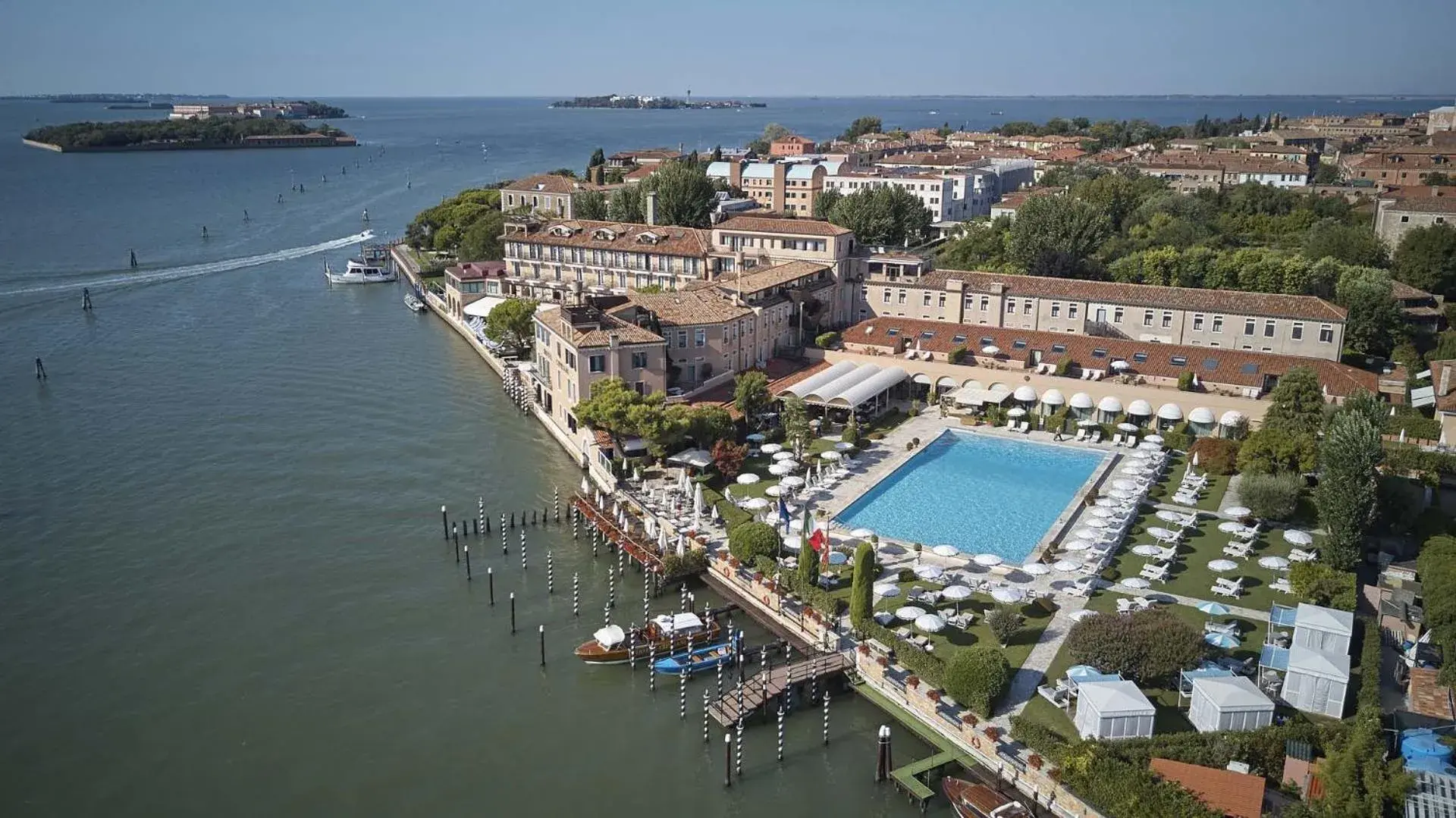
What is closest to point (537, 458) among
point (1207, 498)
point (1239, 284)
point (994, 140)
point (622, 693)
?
point (622, 693)

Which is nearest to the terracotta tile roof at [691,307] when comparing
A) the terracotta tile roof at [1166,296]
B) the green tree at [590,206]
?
the terracotta tile roof at [1166,296]

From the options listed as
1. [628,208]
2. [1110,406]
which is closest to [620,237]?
[628,208]

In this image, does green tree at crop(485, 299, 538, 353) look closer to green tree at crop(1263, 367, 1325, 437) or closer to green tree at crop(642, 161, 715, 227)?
green tree at crop(642, 161, 715, 227)

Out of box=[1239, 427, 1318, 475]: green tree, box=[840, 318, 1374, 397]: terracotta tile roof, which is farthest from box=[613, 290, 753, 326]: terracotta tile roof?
box=[1239, 427, 1318, 475]: green tree

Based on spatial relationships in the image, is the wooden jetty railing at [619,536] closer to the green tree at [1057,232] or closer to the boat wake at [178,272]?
the green tree at [1057,232]

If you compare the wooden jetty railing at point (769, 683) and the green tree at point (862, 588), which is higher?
the green tree at point (862, 588)

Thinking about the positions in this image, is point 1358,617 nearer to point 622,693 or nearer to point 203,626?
point 622,693
